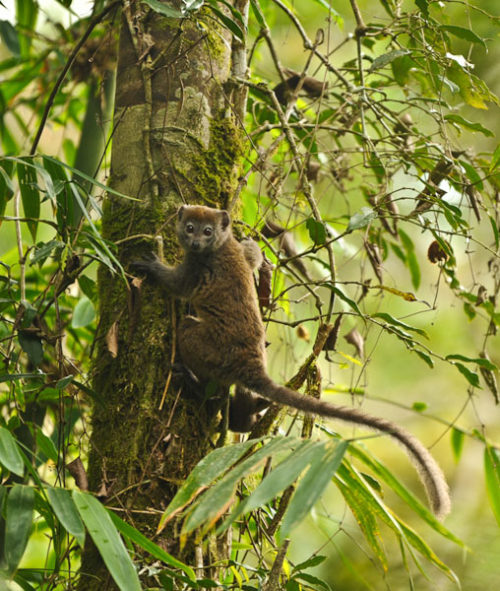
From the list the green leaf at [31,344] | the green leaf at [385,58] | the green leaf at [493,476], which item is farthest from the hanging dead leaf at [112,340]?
the green leaf at [493,476]

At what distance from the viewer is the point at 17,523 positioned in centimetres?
191

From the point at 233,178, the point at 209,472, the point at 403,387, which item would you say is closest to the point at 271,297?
the point at 233,178

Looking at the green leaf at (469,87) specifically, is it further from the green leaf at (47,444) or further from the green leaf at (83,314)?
the green leaf at (47,444)

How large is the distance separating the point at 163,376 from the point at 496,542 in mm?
3645

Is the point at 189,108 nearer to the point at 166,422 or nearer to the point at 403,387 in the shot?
the point at 166,422

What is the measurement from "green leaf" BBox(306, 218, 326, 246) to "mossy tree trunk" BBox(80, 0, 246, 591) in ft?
1.45

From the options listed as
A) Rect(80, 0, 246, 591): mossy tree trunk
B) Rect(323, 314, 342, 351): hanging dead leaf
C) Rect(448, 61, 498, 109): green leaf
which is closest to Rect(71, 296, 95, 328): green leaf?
Rect(80, 0, 246, 591): mossy tree trunk

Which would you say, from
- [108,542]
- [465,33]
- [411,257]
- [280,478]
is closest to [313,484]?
[280,478]

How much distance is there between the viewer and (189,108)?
10.0ft

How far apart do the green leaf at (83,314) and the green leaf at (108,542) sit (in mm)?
1579

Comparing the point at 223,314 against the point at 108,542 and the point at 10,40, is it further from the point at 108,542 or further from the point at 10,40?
the point at 10,40

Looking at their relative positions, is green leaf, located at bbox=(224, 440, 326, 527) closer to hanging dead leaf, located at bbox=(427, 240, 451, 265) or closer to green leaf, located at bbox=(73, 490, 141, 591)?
green leaf, located at bbox=(73, 490, 141, 591)

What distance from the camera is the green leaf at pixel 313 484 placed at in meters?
1.66

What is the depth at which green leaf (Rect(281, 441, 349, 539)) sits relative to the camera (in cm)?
166
